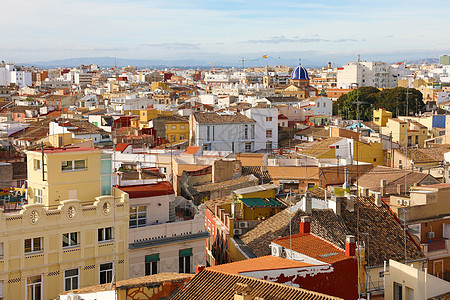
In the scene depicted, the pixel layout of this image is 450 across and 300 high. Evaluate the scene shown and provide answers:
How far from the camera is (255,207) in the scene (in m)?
17.6

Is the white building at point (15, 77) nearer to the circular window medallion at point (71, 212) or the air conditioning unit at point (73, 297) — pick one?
the circular window medallion at point (71, 212)

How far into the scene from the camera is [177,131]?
40531 millimetres

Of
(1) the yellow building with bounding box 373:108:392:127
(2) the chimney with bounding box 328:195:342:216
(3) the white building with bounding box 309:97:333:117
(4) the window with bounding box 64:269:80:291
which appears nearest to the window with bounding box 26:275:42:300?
(4) the window with bounding box 64:269:80:291

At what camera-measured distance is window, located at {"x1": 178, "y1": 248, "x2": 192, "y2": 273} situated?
13711 mm

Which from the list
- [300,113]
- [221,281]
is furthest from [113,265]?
[300,113]

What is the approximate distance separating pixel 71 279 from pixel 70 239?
72 centimetres

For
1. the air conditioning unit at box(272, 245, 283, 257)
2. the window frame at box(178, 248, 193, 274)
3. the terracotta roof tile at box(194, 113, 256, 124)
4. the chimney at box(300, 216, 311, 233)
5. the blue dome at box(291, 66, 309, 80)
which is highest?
the blue dome at box(291, 66, 309, 80)

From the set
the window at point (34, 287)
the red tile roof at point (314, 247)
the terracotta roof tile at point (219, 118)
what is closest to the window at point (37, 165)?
the window at point (34, 287)

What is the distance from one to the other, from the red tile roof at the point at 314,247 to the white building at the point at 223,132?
71.0 feet

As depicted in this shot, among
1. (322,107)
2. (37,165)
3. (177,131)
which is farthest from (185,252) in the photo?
(322,107)

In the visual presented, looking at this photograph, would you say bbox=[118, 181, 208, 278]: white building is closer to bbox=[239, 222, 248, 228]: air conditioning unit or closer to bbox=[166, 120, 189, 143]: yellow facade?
bbox=[239, 222, 248, 228]: air conditioning unit

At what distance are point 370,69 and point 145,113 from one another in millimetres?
57242

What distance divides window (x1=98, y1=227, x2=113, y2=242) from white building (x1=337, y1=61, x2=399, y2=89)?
7888 centimetres

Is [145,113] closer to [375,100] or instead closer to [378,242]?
[375,100]
